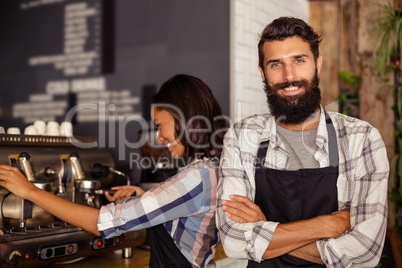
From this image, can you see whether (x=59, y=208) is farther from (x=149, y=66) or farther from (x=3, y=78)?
(x=3, y=78)

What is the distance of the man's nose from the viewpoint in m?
1.57

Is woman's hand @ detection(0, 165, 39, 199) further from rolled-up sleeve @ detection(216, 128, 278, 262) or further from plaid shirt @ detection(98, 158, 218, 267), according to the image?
rolled-up sleeve @ detection(216, 128, 278, 262)

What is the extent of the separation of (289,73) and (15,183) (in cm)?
107

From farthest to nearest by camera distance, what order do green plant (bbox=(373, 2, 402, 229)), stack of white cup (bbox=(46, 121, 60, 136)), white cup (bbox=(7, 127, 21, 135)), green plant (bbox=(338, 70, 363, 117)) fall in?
1. green plant (bbox=(338, 70, 363, 117))
2. green plant (bbox=(373, 2, 402, 229))
3. stack of white cup (bbox=(46, 121, 60, 136))
4. white cup (bbox=(7, 127, 21, 135))

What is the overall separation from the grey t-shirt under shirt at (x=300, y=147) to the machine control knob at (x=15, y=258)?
102cm

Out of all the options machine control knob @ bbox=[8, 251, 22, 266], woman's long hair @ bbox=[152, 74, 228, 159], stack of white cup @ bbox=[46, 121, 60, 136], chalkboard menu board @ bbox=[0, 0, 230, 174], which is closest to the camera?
machine control knob @ bbox=[8, 251, 22, 266]

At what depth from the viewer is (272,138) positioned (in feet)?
5.35

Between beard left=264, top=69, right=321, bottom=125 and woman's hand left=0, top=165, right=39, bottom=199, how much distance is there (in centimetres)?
95

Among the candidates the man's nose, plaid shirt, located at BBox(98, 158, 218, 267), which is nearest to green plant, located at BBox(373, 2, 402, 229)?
the man's nose

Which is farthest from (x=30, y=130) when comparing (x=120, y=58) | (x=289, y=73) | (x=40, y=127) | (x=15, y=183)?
(x=289, y=73)

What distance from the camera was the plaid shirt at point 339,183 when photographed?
1.36 m

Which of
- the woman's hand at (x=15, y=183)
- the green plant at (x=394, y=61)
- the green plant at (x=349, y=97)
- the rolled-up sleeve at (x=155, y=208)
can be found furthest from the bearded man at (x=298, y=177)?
the green plant at (x=349, y=97)

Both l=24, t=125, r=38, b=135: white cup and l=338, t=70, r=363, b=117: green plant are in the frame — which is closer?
l=24, t=125, r=38, b=135: white cup

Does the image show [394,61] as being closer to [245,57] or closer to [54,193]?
[245,57]
